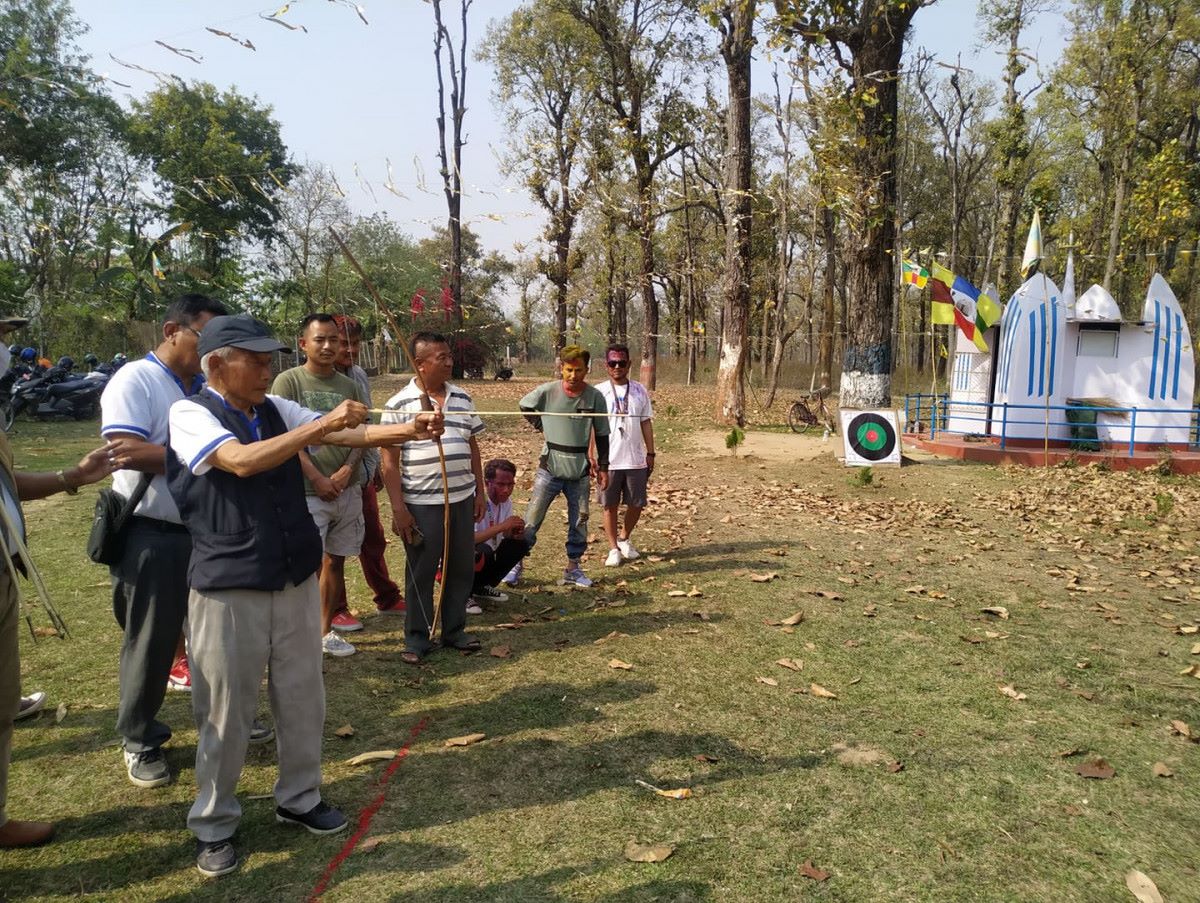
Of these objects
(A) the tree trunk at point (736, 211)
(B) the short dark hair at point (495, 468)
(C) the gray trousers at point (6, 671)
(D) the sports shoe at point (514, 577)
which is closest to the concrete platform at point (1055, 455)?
(A) the tree trunk at point (736, 211)

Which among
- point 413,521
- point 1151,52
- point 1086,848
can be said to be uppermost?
point 1151,52

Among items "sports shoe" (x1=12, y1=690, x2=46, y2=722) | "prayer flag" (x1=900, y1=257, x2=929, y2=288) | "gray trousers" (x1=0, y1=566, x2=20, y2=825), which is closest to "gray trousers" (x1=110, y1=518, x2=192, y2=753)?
"gray trousers" (x1=0, y1=566, x2=20, y2=825)

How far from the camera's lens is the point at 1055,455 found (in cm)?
1291

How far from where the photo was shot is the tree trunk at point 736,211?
55.7ft

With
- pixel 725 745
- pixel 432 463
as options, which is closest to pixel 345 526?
pixel 432 463

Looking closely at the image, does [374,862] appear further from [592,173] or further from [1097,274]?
[1097,274]

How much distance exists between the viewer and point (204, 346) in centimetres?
297

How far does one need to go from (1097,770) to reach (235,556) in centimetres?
395

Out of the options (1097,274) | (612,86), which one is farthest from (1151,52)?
(612,86)

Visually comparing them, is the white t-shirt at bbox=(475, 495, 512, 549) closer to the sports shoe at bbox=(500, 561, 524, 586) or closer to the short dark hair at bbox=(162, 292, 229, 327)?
the sports shoe at bbox=(500, 561, 524, 586)

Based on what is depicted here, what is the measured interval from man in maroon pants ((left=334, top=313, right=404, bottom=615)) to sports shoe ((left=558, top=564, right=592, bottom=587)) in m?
1.38

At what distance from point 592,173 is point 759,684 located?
28189 millimetres

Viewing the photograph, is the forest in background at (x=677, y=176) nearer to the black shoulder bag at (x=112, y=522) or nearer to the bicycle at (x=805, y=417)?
the bicycle at (x=805, y=417)

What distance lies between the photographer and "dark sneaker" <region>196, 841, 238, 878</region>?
2949mm
